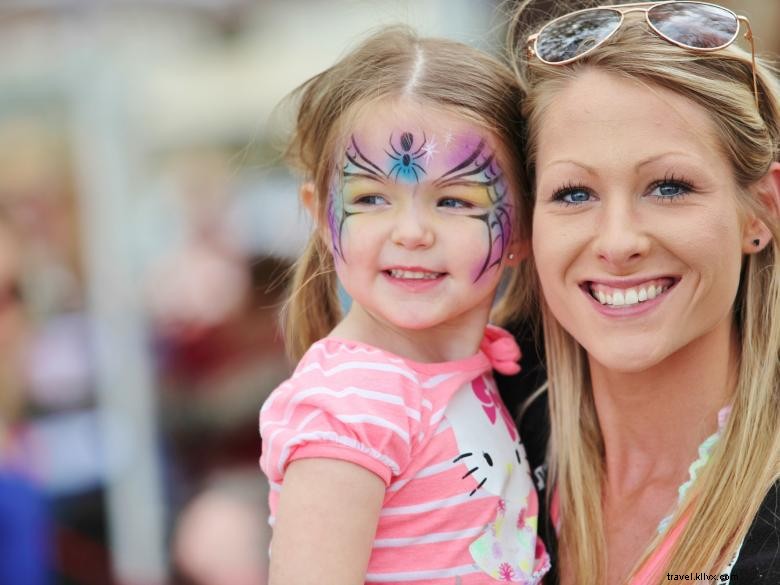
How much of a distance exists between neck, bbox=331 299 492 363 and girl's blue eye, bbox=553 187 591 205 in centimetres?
33

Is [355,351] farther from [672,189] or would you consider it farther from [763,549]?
[763,549]

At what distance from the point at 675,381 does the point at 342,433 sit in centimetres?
77

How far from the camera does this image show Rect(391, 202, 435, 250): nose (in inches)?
83.4

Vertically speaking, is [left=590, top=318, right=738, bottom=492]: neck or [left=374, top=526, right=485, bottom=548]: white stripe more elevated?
[left=590, top=318, right=738, bottom=492]: neck

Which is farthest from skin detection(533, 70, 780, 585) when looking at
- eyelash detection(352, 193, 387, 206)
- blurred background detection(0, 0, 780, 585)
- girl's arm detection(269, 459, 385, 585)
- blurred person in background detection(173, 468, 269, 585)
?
blurred person in background detection(173, 468, 269, 585)

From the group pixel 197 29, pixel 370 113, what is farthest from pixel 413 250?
pixel 197 29

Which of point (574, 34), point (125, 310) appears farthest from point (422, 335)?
point (125, 310)

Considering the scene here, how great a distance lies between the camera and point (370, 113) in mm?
2238

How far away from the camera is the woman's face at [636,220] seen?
205cm

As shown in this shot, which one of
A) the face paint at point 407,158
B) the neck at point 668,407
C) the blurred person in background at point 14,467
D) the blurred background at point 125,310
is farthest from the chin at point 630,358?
the blurred person in background at point 14,467

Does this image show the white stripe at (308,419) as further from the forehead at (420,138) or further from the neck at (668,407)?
the neck at (668,407)

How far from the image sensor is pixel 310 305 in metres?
2.60

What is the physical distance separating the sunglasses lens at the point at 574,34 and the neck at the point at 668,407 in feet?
2.14

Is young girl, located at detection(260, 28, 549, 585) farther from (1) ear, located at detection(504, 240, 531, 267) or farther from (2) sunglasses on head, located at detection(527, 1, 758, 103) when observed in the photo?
(2) sunglasses on head, located at detection(527, 1, 758, 103)
